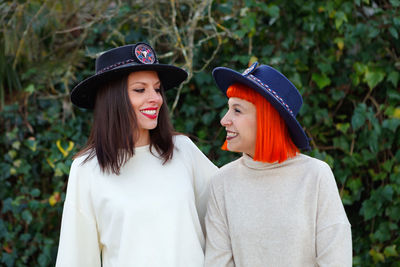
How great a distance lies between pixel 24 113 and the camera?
3.78 meters

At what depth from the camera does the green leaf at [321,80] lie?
3.11 metres

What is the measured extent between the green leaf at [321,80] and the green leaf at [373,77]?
25cm

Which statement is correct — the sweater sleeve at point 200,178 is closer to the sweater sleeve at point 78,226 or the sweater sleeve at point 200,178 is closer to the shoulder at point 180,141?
the shoulder at point 180,141

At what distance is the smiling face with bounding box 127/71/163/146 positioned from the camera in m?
2.07

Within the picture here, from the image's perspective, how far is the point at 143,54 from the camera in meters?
2.09

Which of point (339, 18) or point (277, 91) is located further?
point (339, 18)

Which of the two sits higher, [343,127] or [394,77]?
[394,77]

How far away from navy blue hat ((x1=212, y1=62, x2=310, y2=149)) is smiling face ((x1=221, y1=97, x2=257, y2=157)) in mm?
88

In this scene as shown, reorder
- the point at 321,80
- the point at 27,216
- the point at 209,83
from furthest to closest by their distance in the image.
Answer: the point at 27,216, the point at 209,83, the point at 321,80

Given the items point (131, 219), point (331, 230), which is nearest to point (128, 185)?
point (131, 219)

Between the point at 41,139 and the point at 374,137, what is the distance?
2463 millimetres

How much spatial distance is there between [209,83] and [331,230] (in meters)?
1.82

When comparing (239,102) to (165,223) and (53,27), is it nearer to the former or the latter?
(165,223)

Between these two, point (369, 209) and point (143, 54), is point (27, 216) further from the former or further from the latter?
point (369, 209)
